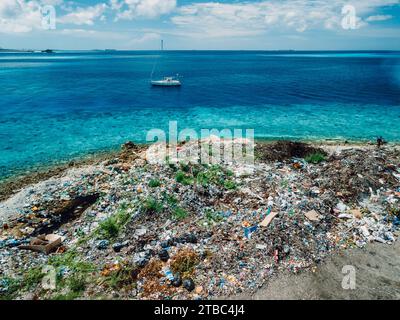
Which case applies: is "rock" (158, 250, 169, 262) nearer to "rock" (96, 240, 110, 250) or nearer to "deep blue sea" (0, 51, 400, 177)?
"rock" (96, 240, 110, 250)

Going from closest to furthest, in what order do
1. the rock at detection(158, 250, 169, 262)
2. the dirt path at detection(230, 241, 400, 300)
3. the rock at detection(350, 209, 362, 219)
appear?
the dirt path at detection(230, 241, 400, 300) → the rock at detection(158, 250, 169, 262) → the rock at detection(350, 209, 362, 219)

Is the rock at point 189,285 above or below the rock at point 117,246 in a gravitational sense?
below

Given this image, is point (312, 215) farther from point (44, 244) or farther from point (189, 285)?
point (44, 244)

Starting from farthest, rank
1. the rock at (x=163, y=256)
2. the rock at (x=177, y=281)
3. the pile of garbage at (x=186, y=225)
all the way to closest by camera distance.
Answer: the rock at (x=163, y=256) → the pile of garbage at (x=186, y=225) → the rock at (x=177, y=281)

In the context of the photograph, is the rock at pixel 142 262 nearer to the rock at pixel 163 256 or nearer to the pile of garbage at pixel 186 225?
the pile of garbage at pixel 186 225

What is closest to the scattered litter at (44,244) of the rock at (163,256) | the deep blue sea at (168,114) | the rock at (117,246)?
the rock at (117,246)

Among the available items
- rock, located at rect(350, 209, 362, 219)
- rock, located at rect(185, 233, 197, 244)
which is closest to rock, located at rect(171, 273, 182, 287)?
rock, located at rect(185, 233, 197, 244)

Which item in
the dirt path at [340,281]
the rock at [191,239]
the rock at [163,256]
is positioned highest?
the rock at [191,239]
